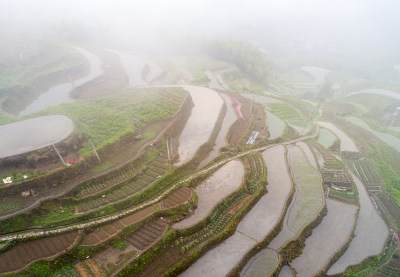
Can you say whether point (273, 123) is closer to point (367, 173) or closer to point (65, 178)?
point (367, 173)

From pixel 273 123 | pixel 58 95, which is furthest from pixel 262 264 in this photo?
pixel 58 95

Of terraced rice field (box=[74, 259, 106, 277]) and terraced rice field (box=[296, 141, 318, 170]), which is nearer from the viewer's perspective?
terraced rice field (box=[74, 259, 106, 277])

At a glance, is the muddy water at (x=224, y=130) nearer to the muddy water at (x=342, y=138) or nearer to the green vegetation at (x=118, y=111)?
the green vegetation at (x=118, y=111)

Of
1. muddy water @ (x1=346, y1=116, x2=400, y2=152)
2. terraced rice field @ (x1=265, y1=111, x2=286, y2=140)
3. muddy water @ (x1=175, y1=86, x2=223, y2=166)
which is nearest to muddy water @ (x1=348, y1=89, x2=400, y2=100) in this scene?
muddy water @ (x1=346, y1=116, x2=400, y2=152)

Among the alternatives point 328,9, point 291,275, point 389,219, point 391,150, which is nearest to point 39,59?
point 291,275

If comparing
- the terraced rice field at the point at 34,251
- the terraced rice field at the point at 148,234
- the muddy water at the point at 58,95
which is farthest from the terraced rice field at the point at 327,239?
the muddy water at the point at 58,95

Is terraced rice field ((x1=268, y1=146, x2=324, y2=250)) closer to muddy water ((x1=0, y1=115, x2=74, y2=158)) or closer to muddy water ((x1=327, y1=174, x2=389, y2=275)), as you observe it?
muddy water ((x1=327, y1=174, x2=389, y2=275))
